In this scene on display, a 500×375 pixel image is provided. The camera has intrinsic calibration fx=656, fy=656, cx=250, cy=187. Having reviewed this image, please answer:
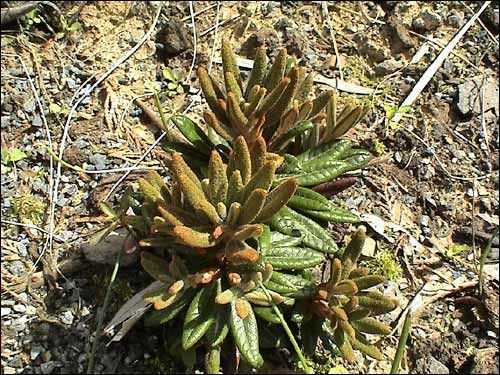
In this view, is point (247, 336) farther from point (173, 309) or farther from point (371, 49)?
point (371, 49)

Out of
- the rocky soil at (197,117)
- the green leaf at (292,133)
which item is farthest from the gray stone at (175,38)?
the green leaf at (292,133)

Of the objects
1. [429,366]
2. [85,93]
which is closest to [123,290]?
[85,93]

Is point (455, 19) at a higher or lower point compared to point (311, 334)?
higher

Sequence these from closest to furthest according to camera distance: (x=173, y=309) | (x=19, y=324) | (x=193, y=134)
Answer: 1. (x=173, y=309)
2. (x=193, y=134)
3. (x=19, y=324)

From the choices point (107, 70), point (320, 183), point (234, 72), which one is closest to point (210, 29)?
point (107, 70)

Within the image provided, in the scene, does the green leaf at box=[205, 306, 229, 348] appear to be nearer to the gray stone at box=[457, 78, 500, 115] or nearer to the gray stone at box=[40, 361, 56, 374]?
the gray stone at box=[40, 361, 56, 374]

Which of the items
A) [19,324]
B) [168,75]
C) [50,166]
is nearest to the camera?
[19,324]

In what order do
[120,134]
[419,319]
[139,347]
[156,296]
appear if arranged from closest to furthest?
[156,296]
[139,347]
[419,319]
[120,134]

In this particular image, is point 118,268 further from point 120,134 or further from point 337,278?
point 337,278

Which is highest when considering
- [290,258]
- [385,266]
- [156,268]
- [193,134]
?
[193,134]
